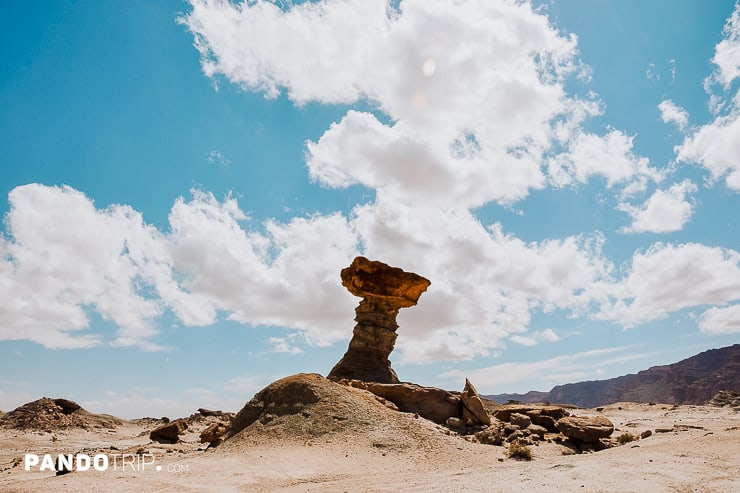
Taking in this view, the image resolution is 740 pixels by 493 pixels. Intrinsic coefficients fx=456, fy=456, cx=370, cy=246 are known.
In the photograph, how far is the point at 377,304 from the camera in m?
36.5

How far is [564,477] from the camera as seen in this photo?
1097 centimetres

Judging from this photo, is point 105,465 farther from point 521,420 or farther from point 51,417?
point 51,417

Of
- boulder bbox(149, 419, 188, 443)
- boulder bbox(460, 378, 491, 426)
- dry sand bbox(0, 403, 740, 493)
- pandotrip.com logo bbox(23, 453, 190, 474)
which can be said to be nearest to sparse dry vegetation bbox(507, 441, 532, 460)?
dry sand bbox(0, 403, 740, 493)

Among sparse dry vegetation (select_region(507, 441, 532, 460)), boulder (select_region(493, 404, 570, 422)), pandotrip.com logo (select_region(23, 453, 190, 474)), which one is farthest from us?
boulder (select_region(493, 404, 570, 422))

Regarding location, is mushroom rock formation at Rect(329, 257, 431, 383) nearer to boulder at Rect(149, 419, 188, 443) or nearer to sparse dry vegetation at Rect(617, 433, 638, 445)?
boulder at Rect(149, 419, 188, 443)

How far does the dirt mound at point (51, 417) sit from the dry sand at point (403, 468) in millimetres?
25688

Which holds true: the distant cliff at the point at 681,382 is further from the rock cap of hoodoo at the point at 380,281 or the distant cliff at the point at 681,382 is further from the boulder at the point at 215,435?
the boulder at the point at 215,435

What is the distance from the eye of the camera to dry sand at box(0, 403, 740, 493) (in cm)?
1065

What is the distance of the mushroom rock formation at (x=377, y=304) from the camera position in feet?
113

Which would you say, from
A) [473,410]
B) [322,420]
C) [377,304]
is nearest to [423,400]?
[473,410]

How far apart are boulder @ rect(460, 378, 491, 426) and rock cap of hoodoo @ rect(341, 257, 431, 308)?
12.6m

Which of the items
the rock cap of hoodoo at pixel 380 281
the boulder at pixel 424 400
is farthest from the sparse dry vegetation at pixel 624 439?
the rock cap of hoodoo at pixel 380 281

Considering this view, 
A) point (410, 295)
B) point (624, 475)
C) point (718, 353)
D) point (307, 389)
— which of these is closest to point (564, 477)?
point (624, 475)

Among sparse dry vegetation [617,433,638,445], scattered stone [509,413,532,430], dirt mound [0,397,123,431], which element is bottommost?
sparse dry vegetation [617,433,638,445]
